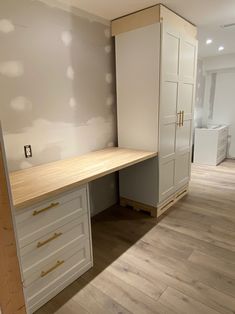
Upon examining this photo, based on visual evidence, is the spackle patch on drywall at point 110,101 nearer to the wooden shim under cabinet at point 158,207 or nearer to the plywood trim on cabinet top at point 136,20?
the plywood trim on cabinet top at point 136,20

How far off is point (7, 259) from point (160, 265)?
152 centimetres

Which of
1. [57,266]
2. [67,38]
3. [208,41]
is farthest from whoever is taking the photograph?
[208,41]

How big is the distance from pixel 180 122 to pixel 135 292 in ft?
6.59

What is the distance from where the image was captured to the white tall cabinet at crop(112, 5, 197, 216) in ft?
7.70

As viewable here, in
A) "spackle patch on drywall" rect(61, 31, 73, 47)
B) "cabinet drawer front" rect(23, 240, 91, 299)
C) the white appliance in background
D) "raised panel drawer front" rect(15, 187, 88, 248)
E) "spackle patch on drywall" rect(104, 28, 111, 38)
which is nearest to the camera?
"raised panel drawer front" rect(15, 187, 88, 248)

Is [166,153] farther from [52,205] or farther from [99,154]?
[52,205]

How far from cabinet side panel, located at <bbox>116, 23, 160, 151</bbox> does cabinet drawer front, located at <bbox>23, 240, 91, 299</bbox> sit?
136 centimetres

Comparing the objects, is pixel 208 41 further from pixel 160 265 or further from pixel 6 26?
pixel 160 265

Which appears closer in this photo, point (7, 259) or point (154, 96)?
point (7, 259)

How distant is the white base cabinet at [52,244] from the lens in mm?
1425

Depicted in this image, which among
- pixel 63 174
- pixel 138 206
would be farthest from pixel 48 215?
pixel 138 206

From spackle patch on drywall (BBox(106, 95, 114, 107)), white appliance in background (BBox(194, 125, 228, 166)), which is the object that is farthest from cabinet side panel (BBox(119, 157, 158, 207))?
white appliance in background (BBox(194, 125, 228, 166))

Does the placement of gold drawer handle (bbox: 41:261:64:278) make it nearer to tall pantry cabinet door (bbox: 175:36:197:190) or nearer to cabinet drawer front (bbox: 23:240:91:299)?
cabinet drawer front (bbox: 23:240:91:299)

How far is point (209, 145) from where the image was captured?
4.87m
